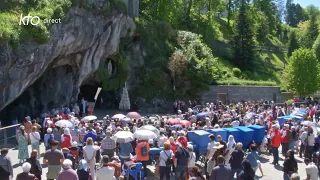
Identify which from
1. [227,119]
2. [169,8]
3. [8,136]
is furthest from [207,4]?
A: [8,136]

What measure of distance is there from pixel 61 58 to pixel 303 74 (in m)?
31.0

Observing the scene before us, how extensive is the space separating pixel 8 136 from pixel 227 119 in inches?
451

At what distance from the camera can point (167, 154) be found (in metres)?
13.5

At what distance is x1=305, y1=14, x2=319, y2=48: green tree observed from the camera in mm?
76544

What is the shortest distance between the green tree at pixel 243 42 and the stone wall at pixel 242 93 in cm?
700

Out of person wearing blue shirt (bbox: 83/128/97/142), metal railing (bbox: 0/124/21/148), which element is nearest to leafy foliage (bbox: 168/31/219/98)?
metal railing (bbox: 0/124/21/148)

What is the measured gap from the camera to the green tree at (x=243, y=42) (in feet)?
184

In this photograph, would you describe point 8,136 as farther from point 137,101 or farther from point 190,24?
point 190,24

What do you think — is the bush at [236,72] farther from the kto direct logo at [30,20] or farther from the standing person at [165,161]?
the standing person at [165,161]

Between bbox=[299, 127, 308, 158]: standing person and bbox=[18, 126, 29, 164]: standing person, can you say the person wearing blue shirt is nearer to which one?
bbox=[18, 126, 29, 164]: standing person

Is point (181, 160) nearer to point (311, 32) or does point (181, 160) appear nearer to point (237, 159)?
point (237, 159)

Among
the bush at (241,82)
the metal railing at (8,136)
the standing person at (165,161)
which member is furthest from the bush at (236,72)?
the standing person at (165,161)

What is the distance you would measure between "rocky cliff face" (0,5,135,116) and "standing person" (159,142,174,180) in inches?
422

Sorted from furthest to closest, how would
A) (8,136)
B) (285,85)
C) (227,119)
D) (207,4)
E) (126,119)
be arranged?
(207,4) → (285,85) → (227,119) → (126,119) → (8,136)
